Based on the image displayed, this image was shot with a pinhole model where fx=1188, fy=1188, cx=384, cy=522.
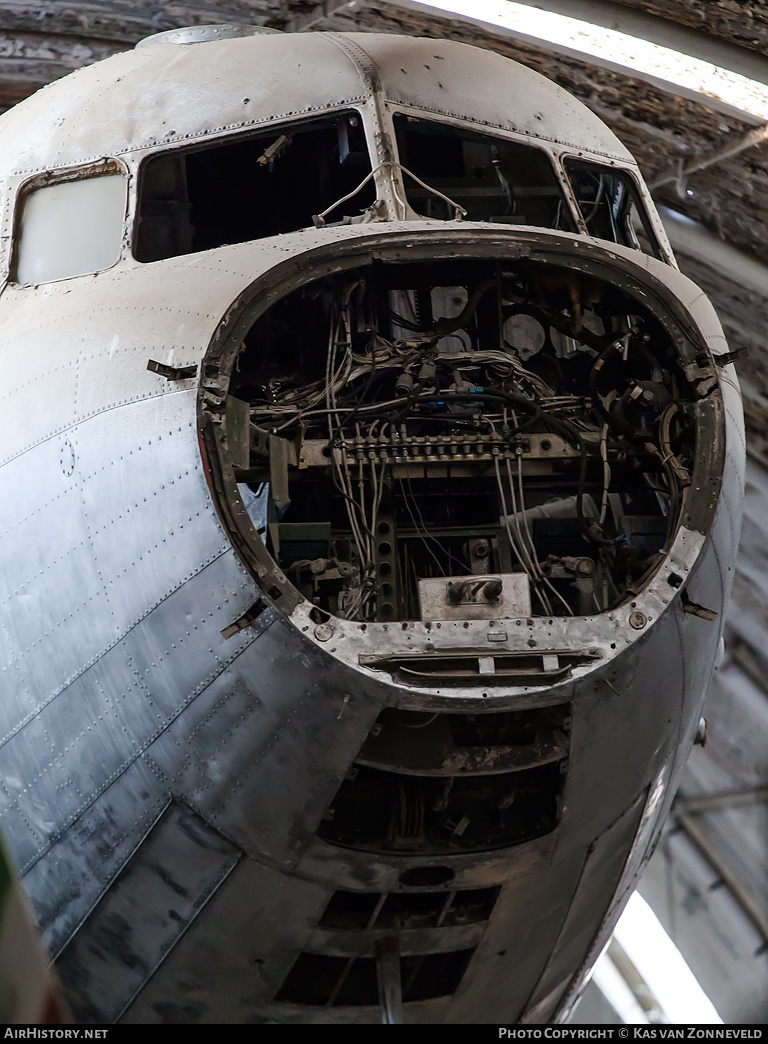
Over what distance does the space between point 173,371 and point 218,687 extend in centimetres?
115

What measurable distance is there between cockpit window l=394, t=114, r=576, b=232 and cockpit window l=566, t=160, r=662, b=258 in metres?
0.19

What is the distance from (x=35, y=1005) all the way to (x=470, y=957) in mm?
3297

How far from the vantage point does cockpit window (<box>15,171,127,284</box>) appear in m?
5.31

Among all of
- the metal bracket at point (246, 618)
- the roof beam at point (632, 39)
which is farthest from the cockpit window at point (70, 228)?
the roof beam at point (632, 39)

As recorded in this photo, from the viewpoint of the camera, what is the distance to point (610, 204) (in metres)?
A: 6.32

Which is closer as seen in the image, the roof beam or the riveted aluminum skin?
the riveted aluminum skin

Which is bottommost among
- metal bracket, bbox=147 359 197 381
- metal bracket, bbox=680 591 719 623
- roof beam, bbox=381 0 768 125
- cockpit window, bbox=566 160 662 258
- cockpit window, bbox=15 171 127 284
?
metal bracket, bbox=680 591 719 623

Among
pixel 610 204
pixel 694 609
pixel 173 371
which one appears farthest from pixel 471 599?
pixel 610 204

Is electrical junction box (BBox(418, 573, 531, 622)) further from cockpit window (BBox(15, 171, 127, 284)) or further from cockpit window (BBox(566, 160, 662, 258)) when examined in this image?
cockpit window (BBox(566, 160, 662, 258))

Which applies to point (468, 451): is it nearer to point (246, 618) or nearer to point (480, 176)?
point (246, 618)

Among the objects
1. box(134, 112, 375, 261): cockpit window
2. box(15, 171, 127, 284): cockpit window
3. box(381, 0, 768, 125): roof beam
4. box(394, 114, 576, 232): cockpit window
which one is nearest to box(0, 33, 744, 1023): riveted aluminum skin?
box(15, 171, 127, 284): cockpit window

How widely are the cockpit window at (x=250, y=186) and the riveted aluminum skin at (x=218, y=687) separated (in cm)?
61

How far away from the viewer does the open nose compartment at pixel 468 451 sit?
445 centimetres

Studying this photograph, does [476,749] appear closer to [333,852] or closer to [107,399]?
[333,852]
